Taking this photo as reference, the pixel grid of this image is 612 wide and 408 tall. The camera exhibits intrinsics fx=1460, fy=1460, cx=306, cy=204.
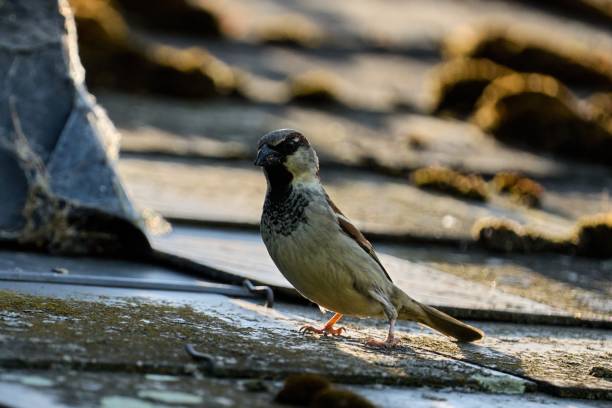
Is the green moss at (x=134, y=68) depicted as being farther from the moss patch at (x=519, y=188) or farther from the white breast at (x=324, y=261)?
the white breast at (x=324, y=261)

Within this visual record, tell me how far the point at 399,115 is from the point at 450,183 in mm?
3104

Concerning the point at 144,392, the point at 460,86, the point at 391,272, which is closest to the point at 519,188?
the point at 391,272

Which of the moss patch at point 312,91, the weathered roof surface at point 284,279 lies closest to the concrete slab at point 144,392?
the weathered roof surface at point 284,279

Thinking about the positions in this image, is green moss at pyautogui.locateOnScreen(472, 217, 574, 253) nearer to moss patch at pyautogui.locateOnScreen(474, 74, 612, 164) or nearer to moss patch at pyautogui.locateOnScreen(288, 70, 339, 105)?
moss patch at pyautogui.locateOnScreen(474, 74, 612, 164)

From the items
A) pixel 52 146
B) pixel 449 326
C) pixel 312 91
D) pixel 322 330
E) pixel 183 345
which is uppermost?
pixel 312 91

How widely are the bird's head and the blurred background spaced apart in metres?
1.49

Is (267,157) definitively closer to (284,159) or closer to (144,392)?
(284,159)

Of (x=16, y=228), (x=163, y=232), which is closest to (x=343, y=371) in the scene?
(x=16, y=228)

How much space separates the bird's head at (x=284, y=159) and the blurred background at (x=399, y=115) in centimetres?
149

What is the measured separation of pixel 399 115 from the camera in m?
12.3

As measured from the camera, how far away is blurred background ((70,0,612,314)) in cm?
769

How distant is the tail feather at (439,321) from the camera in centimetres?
524

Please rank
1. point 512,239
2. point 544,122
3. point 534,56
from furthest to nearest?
point 534,56 → point 544,122 → point 512,239

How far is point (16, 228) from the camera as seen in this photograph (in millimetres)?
6027
